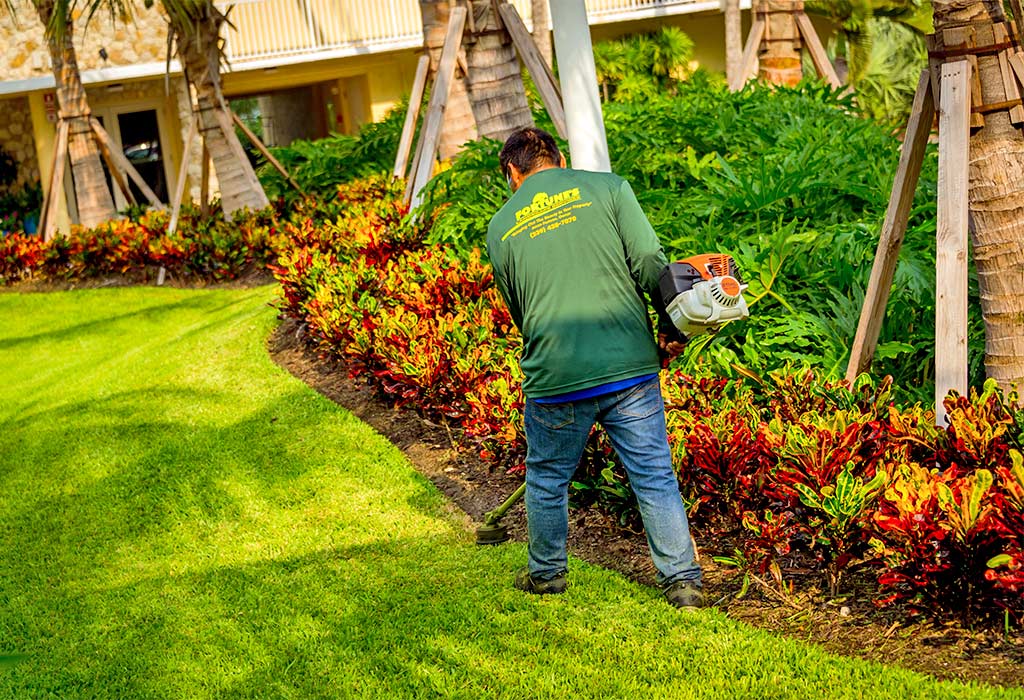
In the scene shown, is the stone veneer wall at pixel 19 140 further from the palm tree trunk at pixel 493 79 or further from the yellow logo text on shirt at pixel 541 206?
the yellow logo text on shirt at pixel 541 206

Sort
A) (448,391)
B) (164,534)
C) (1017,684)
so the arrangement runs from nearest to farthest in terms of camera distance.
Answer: (1017,684) < (164,534) < (448,391)

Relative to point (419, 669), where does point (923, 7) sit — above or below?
above

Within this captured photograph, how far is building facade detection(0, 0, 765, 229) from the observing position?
19062 mm

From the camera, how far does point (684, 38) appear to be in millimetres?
23875

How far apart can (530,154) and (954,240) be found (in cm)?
178

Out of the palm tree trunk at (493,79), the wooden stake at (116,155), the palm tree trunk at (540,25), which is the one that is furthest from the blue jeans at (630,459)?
the palm tree trunk at (540,25)

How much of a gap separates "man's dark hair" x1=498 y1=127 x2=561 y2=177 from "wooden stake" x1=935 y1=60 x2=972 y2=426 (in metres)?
1.63

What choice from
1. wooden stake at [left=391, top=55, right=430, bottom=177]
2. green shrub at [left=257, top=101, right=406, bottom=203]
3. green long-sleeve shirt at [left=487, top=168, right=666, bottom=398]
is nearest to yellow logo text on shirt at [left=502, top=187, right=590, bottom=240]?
green long-sleeve shirt at [left=487, top=168, right=666, bottom=398]

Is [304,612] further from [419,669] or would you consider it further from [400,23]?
[400,23]

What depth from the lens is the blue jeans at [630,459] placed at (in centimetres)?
445

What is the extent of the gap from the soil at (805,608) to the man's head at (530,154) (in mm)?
1641

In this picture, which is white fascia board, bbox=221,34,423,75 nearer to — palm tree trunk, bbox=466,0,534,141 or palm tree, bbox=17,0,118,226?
palm tree, bbox=17,0,118,226

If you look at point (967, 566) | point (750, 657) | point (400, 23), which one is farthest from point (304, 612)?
point (400, 23)

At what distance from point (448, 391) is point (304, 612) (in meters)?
2.19
